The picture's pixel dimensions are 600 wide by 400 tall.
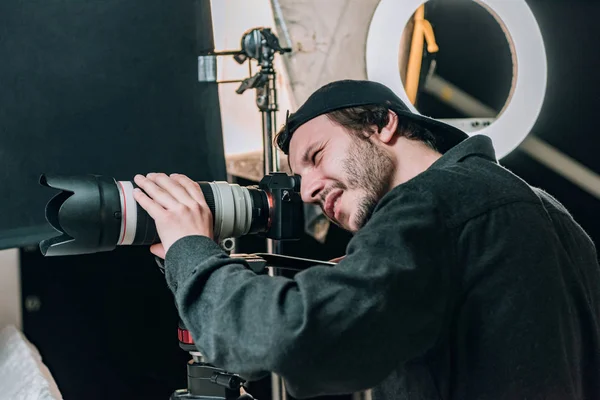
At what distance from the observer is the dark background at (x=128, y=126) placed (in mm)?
1042

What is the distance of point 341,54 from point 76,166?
0.77 meters

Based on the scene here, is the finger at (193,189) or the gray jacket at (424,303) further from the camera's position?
the finger at (193,189)

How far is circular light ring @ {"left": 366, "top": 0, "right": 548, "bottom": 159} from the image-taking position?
1.59 metres

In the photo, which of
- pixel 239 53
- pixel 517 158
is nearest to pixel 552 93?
pixel 517 158

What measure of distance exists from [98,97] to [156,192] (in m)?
0.39

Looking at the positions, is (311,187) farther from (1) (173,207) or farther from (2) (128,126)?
(2) (128,126)

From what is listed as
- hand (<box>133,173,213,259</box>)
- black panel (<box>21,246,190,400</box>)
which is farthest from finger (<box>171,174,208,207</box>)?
black panel (<box>21,246,190,400</box>)

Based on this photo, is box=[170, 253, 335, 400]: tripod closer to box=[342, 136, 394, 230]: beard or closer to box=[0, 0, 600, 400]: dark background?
box=[342, 136, 394, 230]: beard

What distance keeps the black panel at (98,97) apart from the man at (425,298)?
32cm

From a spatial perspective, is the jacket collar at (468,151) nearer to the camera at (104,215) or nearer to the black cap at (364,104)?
the black cap at (364,104)

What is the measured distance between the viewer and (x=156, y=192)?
841 millimetres

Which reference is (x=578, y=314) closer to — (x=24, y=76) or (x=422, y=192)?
(x=422, y=192)

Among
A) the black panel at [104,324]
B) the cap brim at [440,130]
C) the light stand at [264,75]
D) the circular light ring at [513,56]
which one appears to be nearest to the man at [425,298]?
the cap brim at [440,130]

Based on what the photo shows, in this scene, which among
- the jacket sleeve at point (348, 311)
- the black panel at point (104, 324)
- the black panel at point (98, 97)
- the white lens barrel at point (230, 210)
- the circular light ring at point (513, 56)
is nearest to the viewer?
the jacket sleeve at point (348, 311)
